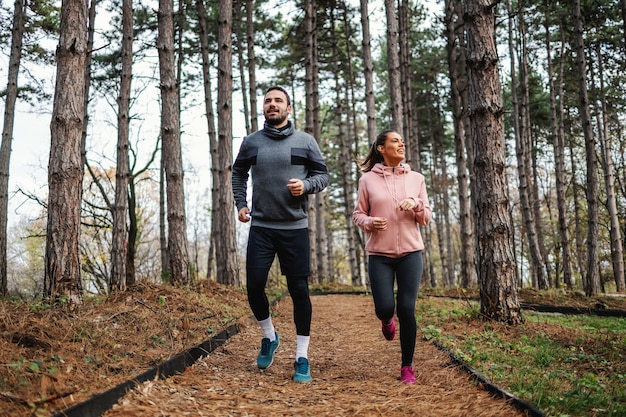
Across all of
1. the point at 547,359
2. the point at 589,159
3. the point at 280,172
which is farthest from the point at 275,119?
the point at 589,159

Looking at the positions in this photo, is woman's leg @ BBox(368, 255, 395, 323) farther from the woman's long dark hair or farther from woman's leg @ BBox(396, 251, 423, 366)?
the woman's long dark hair

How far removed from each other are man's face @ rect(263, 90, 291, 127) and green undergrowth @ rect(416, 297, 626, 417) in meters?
2.76

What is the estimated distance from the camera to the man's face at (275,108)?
456 centimetres

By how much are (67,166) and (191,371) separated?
274 cm

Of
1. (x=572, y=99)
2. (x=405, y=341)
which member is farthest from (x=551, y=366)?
(x=572, y=99)

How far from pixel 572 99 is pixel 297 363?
2291 centimetres

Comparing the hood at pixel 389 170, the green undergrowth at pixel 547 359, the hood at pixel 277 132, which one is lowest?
the green undergrowth at pixel 547 359

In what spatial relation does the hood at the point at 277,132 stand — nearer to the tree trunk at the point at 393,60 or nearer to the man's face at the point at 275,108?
the man's face at the point at 275,108

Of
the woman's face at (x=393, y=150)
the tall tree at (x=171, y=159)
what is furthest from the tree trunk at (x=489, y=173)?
the tall tree at (x=171, y=159)

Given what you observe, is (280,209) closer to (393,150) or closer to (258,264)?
(258,264)

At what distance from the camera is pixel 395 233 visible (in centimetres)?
439

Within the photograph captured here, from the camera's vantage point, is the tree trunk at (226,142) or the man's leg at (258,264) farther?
the tree trunk at (226,142)

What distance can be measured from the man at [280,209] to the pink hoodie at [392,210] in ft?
1.42

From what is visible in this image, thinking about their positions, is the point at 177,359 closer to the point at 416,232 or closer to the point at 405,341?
the point at 405,341
